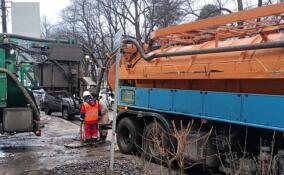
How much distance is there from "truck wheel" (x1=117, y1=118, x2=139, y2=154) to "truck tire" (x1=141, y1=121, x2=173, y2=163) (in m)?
0.50

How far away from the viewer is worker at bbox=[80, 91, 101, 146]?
11.9 m

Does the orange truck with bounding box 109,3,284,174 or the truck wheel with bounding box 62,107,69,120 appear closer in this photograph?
the orange truck with bounding box 109,3,284,174

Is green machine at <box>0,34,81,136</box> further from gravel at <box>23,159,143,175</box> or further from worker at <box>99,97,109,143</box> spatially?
gravel at <box>23,159,143,175</box>

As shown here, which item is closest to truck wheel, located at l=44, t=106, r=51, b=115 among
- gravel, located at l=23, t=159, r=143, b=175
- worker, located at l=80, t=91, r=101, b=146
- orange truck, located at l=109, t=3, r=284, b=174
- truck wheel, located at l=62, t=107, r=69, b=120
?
truck wheel, located at l=62, t=107, r=69, b=120

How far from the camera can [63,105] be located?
67.9 ft

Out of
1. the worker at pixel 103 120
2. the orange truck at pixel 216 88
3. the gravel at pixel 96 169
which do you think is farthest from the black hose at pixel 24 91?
the gravel at pixel 96 169

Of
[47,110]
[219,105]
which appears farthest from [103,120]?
[47,110]

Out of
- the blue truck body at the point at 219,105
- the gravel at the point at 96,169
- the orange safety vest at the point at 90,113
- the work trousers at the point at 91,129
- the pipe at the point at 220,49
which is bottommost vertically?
the gravel at the point at 96,169

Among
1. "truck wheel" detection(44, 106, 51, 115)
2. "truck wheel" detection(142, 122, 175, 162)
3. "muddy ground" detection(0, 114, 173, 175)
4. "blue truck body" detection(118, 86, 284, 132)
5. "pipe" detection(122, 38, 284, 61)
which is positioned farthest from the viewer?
"truck wheel" detection(44, 106, 51, 115)

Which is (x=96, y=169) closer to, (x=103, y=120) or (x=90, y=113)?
(x=90, y=113)

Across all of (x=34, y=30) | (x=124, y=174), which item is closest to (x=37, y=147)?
(x=124, y=174)

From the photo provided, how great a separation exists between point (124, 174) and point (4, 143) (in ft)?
21.3

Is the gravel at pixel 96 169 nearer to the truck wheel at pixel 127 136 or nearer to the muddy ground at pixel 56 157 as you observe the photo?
the muddy ground at pixel 56 157

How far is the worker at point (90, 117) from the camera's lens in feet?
39.2
